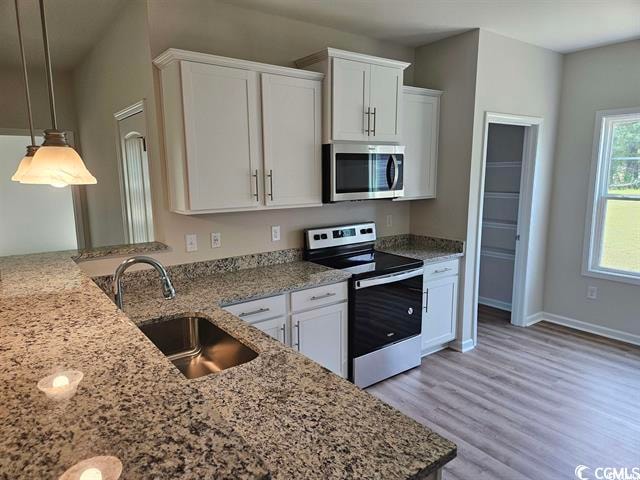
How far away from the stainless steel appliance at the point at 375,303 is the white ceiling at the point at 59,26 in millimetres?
2231

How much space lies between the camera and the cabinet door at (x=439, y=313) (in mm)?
3455

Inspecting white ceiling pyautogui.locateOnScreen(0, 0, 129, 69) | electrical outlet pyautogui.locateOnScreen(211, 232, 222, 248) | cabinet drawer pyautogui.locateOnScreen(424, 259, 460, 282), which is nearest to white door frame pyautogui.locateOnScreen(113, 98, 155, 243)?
white ceiling pyautogui.locateOnScreen(0, 0, 129, 69)

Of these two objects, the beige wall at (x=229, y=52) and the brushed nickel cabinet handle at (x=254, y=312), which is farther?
the beige wall at (x=229, y=52)

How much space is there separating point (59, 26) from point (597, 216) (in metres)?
5.09

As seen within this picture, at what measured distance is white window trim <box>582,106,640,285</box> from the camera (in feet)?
12.8

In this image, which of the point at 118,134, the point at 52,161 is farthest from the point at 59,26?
the point at 52,161

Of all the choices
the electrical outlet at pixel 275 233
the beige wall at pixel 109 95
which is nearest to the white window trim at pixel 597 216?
the electrical outlet at pixel 275 233

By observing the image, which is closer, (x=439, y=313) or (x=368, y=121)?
(x=368, y=121)

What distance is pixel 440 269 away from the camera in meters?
3.49

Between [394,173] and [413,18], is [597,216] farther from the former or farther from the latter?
[413,18]

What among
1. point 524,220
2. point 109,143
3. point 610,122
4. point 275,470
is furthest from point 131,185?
point 610,122

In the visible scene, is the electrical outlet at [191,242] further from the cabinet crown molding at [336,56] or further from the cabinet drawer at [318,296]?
the cabinet crown molding at [336,56]

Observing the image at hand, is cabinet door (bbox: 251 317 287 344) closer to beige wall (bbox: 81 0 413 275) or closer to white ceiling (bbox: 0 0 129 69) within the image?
beige wall (bbox: 81 0 413 275)

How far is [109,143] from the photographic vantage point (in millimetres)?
3830
